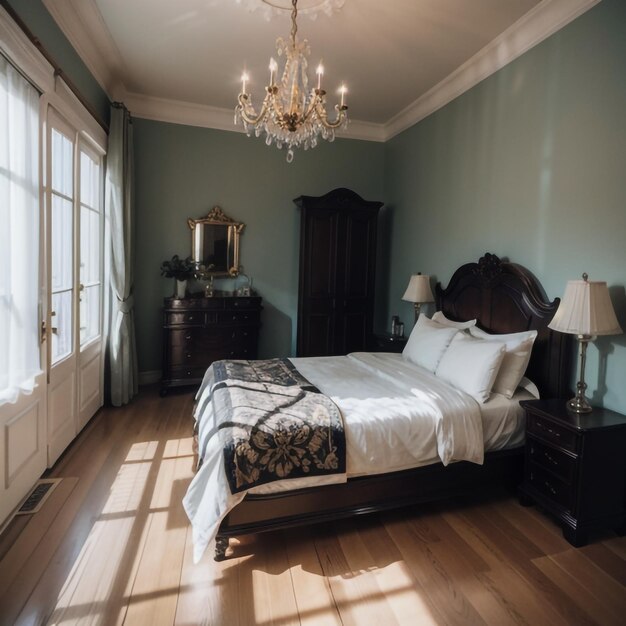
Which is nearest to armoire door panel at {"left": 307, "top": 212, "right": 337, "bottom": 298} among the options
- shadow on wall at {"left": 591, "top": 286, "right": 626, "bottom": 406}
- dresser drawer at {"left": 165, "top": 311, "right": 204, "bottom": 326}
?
dresser drawer at {"left": 165, "top": 311, "right": 204, "bottom": 326}

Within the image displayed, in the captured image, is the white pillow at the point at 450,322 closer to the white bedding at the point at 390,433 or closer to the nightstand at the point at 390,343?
the nightstand at the point at 390,343

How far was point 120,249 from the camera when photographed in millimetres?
3855

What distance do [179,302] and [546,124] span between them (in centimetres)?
343

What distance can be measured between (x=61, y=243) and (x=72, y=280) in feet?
1.09

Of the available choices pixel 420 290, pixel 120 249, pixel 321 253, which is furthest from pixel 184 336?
pixel 420 290

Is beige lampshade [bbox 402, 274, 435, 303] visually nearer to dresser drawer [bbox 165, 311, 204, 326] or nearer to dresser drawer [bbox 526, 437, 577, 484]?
dresser drawer [bbox 526, 437, 577, 484]

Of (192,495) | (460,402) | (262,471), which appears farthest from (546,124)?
(192,495)

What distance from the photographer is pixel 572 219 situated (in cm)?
263

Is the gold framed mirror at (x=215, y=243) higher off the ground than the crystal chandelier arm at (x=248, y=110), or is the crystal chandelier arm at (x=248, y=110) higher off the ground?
the crystal chandelier arm at (x=248, y=110)

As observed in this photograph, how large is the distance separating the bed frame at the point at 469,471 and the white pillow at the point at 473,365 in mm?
384

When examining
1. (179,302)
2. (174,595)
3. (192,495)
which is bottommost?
(174,595)

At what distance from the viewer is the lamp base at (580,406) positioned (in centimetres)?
228

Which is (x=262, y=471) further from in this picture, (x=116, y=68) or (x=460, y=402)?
(x=116, y=68)

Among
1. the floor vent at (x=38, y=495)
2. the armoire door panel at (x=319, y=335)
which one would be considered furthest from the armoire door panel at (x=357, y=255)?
the floor vent at (x=38, y=495)
